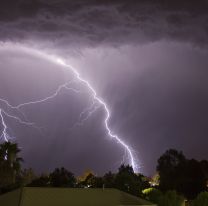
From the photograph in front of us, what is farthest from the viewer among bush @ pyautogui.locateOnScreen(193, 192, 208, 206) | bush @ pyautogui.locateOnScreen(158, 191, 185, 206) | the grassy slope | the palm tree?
the palm tree

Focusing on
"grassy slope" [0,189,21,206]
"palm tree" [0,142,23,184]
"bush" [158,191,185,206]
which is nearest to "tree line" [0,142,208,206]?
"palm tree" [0,142,23,184]

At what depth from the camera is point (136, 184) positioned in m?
60.5

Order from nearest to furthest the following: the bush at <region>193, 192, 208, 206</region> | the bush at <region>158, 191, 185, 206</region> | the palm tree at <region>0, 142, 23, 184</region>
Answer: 1. the bush at <region>193, 192, 208, 206</region>
2. the bush at <region>158, 191, 185, 206</region>
3. the palm tree at <region>0, 142, 23, 184</region>

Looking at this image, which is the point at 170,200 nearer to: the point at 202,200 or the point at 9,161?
the point at 202,200

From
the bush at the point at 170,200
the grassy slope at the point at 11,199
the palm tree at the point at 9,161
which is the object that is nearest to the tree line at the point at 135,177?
the palm tree at the point at 9,161

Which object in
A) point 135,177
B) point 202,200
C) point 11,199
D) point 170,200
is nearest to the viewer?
point 11,199

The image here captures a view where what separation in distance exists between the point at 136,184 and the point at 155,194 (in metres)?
21.9

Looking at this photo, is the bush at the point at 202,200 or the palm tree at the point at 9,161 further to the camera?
the palm tree at the point at 9,161

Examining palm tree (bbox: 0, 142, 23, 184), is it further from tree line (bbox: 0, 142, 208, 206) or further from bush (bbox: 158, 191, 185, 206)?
bush (bbox: 158, 191, 185, 206)

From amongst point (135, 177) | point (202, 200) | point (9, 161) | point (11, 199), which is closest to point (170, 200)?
point (202, 200)

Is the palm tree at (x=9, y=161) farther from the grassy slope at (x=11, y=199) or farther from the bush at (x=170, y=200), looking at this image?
the grassy slope at (x=11, y=199)

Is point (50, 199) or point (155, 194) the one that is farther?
point (155, 194)

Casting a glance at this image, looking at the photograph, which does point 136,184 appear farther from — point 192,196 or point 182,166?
point 182,166

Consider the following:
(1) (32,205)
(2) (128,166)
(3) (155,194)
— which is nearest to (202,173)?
(2) (128,166)
